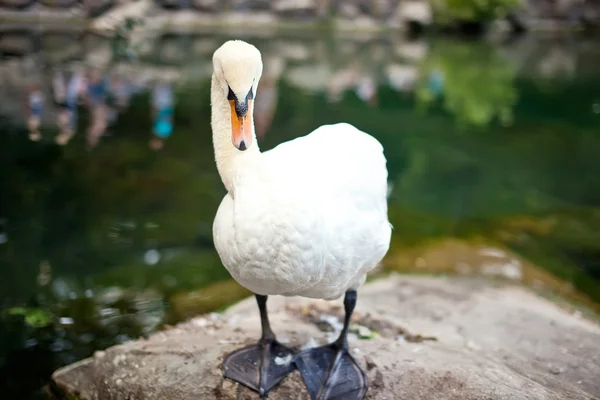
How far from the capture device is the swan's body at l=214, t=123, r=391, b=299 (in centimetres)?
221

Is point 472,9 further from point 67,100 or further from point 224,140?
point 224,140

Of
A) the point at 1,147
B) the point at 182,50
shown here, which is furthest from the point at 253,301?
the point at 182,50

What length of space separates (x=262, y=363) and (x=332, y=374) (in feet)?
1.11

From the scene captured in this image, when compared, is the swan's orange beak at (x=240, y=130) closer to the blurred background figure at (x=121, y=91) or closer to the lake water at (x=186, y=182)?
the lake water at (x=186, y=182)

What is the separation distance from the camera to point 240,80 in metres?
2.28

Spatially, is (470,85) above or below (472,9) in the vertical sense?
below

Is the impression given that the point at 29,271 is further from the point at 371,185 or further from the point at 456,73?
the point at 456,73

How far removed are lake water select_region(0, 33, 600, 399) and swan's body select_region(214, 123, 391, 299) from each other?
205cm

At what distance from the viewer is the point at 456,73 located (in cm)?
1412

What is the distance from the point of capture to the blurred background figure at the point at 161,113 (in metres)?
7.73

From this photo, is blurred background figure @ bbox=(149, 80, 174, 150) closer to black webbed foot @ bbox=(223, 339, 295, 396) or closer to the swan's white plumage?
black webbed foot @ bbox=(223, 339, 295, 396)

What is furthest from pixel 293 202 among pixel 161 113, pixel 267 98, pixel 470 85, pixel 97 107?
pixel 470 85

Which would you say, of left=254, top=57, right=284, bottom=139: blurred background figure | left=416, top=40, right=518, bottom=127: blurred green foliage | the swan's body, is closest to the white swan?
the swan's body

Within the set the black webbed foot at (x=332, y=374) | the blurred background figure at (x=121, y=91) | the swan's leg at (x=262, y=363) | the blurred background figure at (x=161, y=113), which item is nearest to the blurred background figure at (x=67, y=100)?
the blurred background figure at (x=121, y=91)
